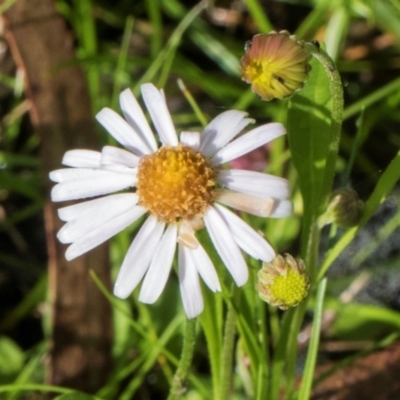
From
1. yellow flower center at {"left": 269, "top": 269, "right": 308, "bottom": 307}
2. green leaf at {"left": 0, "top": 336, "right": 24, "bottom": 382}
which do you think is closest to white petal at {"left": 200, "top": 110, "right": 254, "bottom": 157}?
yellow flower center at {"left": 269, "top": 269, "right": 308, "bottom": 307}

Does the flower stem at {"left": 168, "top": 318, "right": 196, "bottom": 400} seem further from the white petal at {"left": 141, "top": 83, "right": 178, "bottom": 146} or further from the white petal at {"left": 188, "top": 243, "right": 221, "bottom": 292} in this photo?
the white petal at {"left": 141, "top": 83, "right": 178, "bottom": 146}

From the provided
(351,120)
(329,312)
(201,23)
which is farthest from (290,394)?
(201,23)

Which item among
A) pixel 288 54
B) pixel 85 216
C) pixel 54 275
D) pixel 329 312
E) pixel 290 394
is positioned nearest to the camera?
pixel 288 54

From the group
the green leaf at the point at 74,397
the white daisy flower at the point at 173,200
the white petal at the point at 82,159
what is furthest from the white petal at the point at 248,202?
the green leaf at the point at 74,397

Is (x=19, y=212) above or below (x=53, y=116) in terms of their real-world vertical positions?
below

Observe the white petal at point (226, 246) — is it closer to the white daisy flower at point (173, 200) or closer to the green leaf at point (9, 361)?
the white daisy flower at point (173, 200)

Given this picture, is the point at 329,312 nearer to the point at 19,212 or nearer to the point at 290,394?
the point at 290,394
